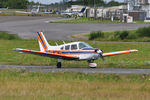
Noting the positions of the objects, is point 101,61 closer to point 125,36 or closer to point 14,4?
point 125,36

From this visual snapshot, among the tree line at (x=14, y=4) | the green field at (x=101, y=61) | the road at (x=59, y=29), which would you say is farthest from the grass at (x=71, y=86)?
the tree line at (x=14, y=4)

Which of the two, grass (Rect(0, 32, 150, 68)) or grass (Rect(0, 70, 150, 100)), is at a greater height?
grass (Rect(0, 70, 150, 100))

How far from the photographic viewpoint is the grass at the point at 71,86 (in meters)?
13.1

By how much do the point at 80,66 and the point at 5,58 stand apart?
24.3 ft

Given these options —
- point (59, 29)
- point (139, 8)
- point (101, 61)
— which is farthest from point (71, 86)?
point (139, 8)

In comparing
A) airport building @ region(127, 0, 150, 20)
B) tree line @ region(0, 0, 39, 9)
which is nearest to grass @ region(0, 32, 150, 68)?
airport building @ region(127, 0, 150, 20)

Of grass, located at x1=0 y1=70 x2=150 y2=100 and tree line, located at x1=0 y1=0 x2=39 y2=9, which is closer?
grass, located at x1=0 y1=70 x2=150 y2=100

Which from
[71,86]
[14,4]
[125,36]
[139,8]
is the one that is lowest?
[125,36]

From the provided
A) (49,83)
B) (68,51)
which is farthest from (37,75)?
(68,51)

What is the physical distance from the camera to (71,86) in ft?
51.2

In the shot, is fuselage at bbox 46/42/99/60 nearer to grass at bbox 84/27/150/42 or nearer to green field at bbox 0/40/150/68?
green field at bbox 0/40/150/68

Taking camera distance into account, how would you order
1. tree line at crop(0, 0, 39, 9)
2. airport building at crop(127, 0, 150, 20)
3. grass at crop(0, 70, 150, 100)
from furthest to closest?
1. tree line at crop(0, 0, 39, 9)
2. airport building at crop(127, 0, 150, 20)
3. grass at crop(0, 70, 150, 100)

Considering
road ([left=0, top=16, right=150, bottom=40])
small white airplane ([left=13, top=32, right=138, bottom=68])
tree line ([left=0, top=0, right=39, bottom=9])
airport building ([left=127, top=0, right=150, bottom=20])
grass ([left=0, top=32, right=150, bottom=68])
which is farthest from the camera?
tree line ([left=0, top=0, right=39, bottom=9])

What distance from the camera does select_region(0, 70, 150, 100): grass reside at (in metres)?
13.1
